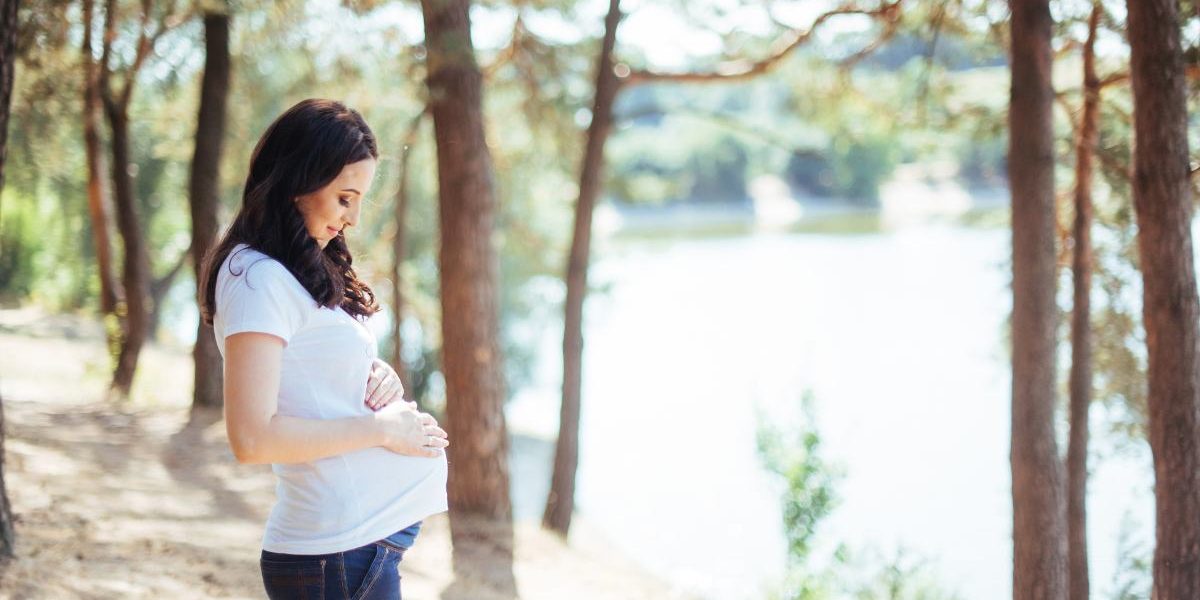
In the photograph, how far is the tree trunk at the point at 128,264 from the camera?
1041 cm

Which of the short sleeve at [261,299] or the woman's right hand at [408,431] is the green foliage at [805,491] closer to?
the woman's right hand at [408,431]

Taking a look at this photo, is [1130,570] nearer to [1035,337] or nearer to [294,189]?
[1035,337]

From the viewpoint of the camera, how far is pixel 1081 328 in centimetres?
740

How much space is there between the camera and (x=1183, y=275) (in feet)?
15.6

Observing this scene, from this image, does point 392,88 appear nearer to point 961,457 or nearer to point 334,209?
point 334,209

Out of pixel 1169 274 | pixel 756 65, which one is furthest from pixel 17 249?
pixel 1169 274

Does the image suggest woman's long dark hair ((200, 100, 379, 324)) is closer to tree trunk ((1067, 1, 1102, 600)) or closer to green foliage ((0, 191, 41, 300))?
tree trunk ((1067, 1, 1102, 600))

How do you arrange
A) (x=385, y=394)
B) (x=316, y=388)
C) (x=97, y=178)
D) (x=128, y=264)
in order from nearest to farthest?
(x=316, y=388) < (x=385, y=394) < (x=128, y=264) < (x=97, y=178)

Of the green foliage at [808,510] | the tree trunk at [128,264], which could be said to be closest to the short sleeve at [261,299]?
the green foliage at [808,510]

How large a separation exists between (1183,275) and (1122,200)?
330 cm

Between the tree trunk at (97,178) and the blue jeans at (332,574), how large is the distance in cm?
978

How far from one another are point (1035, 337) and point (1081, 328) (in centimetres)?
198

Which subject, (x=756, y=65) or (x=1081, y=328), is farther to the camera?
(x=756, y=65)

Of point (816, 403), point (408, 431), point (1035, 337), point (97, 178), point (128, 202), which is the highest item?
point (97, 178)
